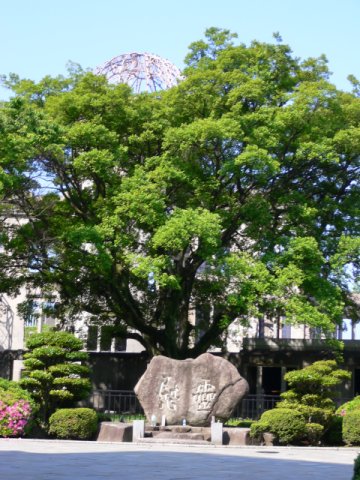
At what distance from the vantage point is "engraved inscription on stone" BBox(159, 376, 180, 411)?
86.7 feet

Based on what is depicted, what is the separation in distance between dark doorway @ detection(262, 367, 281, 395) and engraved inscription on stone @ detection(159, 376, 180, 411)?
51.4ft

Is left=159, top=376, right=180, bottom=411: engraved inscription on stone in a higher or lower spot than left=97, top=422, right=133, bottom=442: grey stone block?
higher

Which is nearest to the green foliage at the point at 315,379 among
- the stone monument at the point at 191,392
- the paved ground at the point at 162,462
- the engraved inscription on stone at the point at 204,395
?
the stone monument at the point at 191,392

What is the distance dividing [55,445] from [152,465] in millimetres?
6259

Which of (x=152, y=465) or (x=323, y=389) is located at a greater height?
(x=323, y=389)

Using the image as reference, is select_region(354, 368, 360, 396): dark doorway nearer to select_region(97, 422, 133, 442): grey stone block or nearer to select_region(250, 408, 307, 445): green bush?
select_region(250, 408, 307, 445): green bush

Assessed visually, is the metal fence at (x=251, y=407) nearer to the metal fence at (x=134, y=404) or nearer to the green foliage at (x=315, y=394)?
the metal fence at (x=134, y=404)

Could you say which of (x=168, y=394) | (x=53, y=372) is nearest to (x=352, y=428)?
(x=168, y=394)

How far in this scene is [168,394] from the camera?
26.5 meters

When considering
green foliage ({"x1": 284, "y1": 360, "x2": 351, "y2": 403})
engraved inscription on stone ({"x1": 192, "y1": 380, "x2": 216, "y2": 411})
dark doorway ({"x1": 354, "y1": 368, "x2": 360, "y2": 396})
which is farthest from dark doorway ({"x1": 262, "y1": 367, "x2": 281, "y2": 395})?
engraved inscription on stone ({"x1": 192, "y1": 380, "x2": 216, "y2": 411})

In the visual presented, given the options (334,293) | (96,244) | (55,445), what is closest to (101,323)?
(96,244)

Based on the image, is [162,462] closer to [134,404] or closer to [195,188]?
[195,188]

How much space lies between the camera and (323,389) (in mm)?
27766

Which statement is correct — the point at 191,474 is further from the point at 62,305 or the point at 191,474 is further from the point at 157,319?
the point at 62,305
